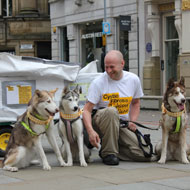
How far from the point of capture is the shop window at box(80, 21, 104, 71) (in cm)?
2727

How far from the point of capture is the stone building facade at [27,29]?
117 ft

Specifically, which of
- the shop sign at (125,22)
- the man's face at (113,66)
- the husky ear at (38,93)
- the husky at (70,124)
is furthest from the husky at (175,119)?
the shop sign at (125,22)

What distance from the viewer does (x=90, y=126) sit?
721cm

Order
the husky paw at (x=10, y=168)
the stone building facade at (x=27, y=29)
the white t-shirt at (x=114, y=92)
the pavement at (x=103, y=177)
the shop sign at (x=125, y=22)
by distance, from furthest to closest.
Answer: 1. the stone building facade at (x=27, y=29)
2. the shop sign at (x=125, y=22)
3. the white t-shirt at (x=114, y=92)
4. the husky paw at (x=10, y=168)
5. the pavement at (x=103, y=177)

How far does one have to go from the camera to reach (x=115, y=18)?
2567cm

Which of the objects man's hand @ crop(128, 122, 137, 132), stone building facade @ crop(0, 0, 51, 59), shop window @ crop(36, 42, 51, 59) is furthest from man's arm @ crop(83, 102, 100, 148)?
shop window @ crop(36, 42, 51, 59)

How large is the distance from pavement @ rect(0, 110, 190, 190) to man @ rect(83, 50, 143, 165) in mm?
314

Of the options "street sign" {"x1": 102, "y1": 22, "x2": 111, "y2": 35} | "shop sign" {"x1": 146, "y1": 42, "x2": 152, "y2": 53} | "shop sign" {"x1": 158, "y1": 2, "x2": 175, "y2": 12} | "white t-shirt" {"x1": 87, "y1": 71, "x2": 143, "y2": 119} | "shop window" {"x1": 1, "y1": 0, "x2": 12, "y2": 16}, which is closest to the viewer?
"white t-shirt" {"x1": 87, "y1": 71, "x2": 143, "y2": 119}

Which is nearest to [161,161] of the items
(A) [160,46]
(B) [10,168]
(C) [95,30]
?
(B) [10,168]

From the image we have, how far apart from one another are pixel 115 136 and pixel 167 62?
1570 cm

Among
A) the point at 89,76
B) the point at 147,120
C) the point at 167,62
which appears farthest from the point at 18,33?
the point at 89,76

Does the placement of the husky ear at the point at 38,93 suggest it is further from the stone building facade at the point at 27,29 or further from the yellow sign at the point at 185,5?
the stone building facade at the point at 27,29

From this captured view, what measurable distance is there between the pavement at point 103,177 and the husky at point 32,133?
0.16 metres

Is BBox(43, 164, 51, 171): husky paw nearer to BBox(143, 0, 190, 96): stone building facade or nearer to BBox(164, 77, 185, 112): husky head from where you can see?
BBox(164, 77, 185, 112): husky head
